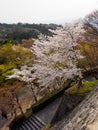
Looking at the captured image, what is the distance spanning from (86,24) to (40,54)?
9335 millimetres

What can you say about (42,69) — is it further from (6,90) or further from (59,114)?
(6,90)

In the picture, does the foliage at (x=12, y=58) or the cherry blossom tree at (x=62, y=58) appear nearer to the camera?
the cherry blossom tree at (x=62, y=58)

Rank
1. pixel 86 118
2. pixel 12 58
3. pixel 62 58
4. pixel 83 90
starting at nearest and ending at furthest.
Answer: pixel 86 118
pixel 83 90
pixel 62 58
pixel 12 58

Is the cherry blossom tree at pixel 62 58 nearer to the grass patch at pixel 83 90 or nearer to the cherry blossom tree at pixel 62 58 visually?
the cherry blossom tree at pixel 62 58

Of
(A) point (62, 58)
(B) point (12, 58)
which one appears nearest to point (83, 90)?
(A) point (62, 58)

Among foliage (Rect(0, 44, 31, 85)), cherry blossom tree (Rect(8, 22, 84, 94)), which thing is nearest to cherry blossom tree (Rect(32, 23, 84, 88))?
cherry blossom tree (Rect(8, 22, 84, 94))

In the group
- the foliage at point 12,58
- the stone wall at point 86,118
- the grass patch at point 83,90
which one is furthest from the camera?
the foliage at point 12,58

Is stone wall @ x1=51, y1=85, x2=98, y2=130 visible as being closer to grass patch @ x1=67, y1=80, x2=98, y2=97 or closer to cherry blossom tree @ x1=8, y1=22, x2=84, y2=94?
grass patch @ x1=67, y1=80, x2=98, y2=97

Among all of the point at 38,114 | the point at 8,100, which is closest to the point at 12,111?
the point at 8,100

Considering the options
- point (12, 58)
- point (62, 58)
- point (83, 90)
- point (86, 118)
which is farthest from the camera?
point (12, 58)

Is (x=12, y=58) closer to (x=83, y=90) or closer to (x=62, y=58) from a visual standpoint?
(x=62, y=58)

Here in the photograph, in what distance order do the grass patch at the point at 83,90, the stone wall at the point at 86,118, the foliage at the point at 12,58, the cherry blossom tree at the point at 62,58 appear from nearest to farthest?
1. the stone wall at the point at 86,118
2. the grass patch at the point at 83,90
3. the cherry blossom tree at the point at 62,58
4. the foliage at the point at 12,58

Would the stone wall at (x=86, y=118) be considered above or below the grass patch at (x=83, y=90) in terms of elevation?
above

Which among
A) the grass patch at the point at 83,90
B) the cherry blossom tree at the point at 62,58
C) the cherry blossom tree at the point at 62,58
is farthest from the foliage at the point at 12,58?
the grass patch at the point at 83,90
